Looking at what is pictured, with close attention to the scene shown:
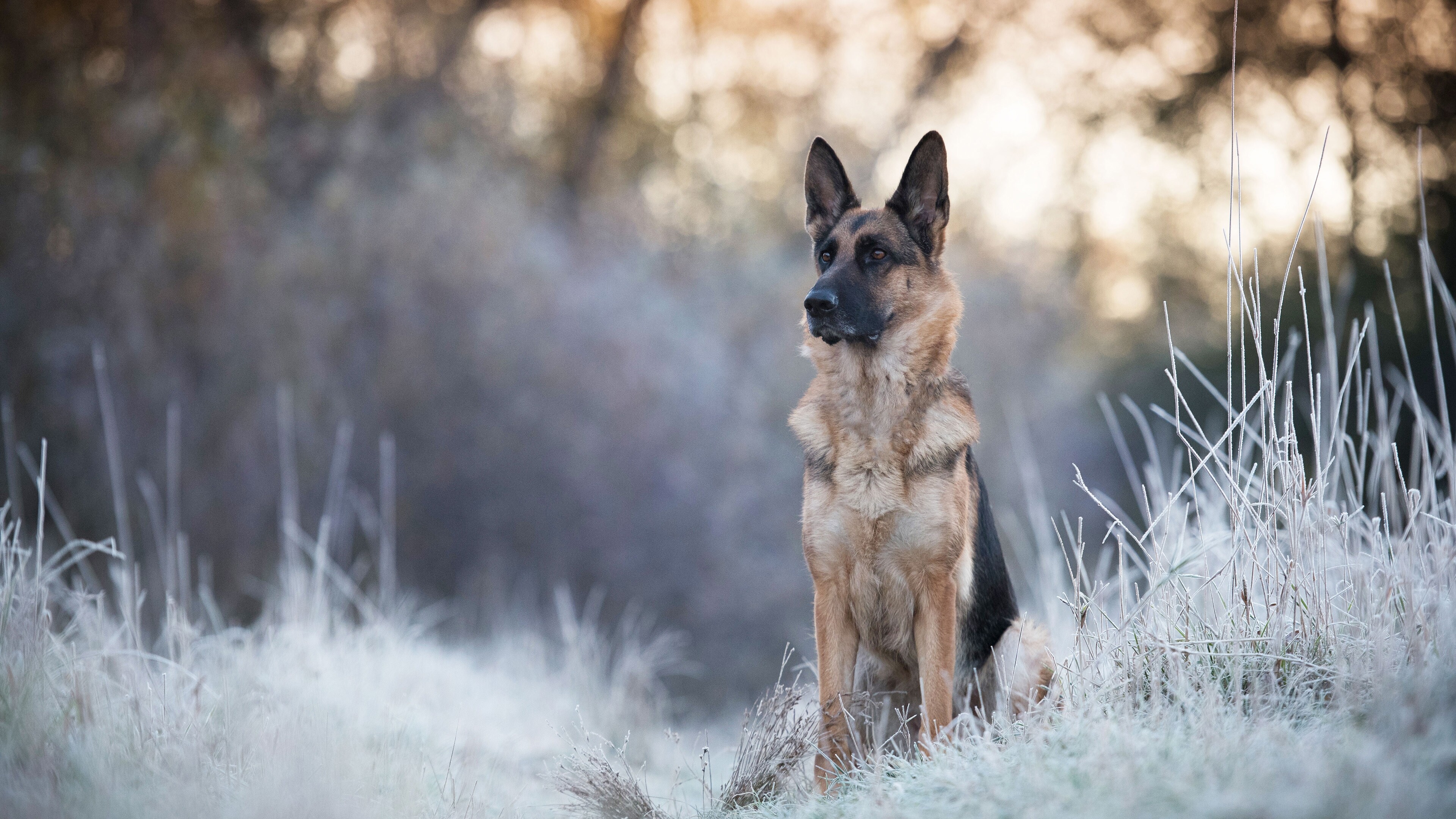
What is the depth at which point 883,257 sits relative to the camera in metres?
3.80

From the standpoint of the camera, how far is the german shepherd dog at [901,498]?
11.3ft

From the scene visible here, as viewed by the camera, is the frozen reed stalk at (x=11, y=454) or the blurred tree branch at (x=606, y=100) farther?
the blurred tree branch at (x=606, y=100)

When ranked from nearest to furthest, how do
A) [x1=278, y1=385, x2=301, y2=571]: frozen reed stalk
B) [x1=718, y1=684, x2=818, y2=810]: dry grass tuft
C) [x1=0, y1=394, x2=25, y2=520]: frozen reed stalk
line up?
[x1=718, y1=684, x2=818, y2=810]: dry grass tuft
[x1=0, y1=394, x2=25, y2=520]: frozen reed stalk
[x1=278, y1=385, x2=301, y2=571]: frozen reed stalk

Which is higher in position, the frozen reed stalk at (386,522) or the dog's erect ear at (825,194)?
the dog's erect ear at (825,194)

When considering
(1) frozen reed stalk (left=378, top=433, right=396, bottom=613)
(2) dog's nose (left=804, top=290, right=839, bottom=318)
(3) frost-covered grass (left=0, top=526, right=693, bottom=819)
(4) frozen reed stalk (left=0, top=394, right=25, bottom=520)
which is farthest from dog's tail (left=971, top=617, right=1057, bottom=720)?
(4) frozen reed stalk (left=0, top=394, right=25, bottom=520)

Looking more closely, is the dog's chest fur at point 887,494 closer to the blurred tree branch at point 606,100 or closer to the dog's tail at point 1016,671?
the dog's tail at point 1016,671

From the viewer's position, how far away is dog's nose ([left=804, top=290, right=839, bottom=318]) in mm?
3570

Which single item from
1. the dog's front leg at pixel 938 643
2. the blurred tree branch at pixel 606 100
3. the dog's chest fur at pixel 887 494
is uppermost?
the blurred tree branch at pixel 606 100

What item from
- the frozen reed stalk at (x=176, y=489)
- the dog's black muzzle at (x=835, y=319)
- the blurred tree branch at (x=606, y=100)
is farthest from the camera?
the blurred tree branch at (x=606, y=100)

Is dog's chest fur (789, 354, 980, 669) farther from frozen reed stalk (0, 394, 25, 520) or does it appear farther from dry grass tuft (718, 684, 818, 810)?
frozen reed stalk (0, 394, 25, 520)

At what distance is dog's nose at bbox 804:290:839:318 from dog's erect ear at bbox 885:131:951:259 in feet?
1.95

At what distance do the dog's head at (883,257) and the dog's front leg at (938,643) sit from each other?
1.00 meters

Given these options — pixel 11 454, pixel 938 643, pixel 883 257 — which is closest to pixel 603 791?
pixel 938 643

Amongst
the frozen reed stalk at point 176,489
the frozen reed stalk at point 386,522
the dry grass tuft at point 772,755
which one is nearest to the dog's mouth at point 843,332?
the dry grass tuft at point 772,755
